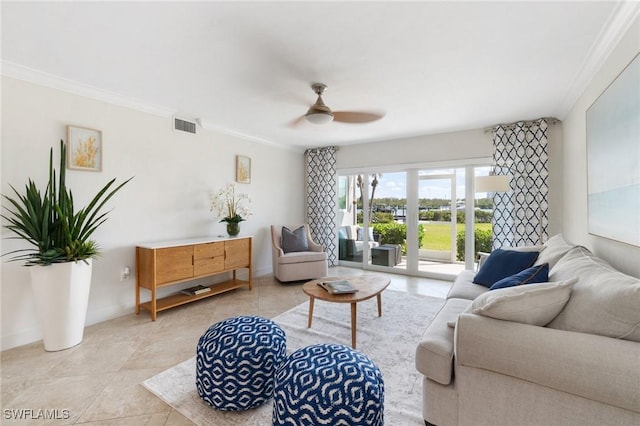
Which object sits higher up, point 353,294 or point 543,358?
point 543,358

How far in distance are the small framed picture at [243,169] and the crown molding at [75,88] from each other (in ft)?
4.01

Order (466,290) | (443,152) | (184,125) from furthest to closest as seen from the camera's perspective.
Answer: (443,152)
(184,125)
(466,290)

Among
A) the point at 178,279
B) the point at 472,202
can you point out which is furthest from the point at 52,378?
the point at 472,202

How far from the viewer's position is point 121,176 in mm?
3096

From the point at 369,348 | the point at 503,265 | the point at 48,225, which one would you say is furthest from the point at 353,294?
the point at 48,225

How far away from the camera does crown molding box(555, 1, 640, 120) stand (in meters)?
1.69

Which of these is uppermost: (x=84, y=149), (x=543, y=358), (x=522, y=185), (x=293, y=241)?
(x=84, y=149)

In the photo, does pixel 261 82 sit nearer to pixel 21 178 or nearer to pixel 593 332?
pixel 21 178

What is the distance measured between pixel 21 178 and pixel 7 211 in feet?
1.01

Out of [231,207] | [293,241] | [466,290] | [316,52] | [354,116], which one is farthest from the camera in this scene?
[293,241]

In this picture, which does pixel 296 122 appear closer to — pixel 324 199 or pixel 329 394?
pixel 324 199

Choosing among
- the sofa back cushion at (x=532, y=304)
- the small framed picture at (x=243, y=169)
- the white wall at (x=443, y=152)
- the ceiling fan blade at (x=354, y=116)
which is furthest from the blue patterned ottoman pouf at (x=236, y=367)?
the white wall at (x=443, y=152)

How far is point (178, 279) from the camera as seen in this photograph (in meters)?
3.16

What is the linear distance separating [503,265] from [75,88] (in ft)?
14.7
